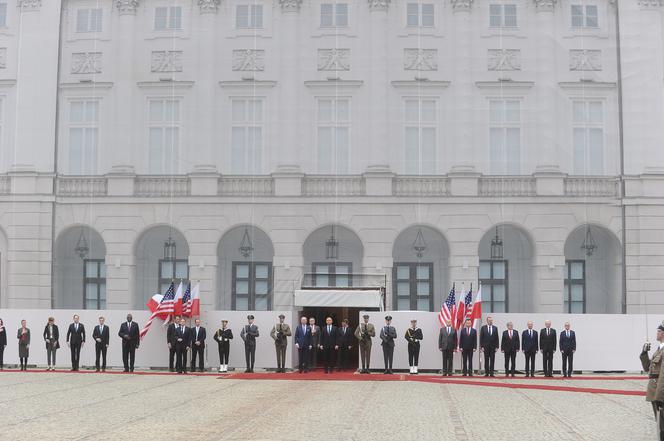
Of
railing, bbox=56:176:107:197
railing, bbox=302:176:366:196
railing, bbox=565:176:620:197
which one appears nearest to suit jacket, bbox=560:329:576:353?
railing, bbox=565:176:620:197

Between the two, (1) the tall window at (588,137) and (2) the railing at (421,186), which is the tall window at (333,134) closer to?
(2) the railing at (421,186)

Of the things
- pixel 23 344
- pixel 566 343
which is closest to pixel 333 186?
pixel 566 343

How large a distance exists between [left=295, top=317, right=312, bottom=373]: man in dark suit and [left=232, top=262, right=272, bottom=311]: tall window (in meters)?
4.60

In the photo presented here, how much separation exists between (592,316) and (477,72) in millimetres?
8011

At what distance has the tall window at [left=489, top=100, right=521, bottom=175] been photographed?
2778cm

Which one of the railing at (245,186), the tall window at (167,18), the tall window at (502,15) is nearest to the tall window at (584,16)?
the tall window at (502,15)

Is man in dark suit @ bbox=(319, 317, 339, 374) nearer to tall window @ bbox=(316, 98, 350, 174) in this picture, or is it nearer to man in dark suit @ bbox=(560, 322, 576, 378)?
man in dark suit @ bbox=(560, 322, 576, 378)

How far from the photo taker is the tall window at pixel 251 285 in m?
27.4

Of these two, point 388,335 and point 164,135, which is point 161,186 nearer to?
point 164,135

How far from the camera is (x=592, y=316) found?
921 inches

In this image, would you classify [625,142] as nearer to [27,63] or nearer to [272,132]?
[272,132]

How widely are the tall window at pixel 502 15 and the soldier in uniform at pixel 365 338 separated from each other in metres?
9.87

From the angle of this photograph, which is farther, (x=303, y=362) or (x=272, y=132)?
(x=272, y=132)

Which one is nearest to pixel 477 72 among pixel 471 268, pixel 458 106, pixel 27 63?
pixel 458 106
